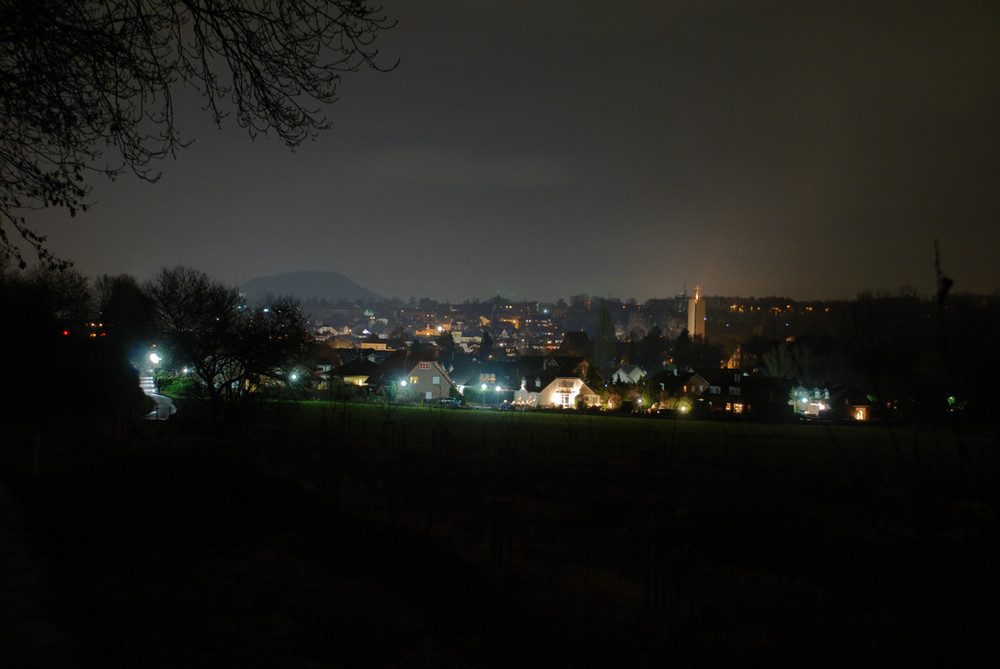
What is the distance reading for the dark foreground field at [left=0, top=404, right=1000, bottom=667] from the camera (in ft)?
16.0

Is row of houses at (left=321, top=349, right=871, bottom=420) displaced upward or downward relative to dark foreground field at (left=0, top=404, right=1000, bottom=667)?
upward

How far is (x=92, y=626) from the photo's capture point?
5484 millimetres

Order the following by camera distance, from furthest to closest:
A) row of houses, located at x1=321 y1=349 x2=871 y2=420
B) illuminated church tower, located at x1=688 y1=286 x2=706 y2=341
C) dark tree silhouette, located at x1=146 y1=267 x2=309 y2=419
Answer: illuminated church tower, located at x1=688 y1=286 x2=706 y2=341 < row of houses, located at x1=321 y1=349 x2=871 y2=420 < dark tree silhouette, located at x1=146 y1=267 x2=309 y2=419

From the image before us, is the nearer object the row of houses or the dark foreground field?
the dark foreground field

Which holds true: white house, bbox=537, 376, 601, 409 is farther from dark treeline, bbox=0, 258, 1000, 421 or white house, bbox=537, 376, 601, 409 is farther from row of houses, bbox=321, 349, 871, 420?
dark treeline, bbox=0, 258, 1000, 421

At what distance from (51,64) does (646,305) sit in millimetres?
170107

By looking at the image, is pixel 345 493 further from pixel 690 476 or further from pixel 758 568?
pixel 690 476

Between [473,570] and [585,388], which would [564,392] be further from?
[473,570]

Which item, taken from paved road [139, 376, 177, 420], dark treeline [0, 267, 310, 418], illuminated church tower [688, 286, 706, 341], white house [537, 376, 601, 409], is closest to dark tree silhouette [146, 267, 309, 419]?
dark treeline [0, 267, 310, 418]

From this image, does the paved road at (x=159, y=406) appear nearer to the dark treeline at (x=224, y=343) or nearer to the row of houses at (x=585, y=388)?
the dark treeline at (x=224, y=343)

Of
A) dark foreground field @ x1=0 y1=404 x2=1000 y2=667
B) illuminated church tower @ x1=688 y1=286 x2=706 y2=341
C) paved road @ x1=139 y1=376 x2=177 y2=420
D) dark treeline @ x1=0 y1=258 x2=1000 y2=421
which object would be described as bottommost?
dark foreground field @ x1=0 y1=404 x2=1000 y2=667

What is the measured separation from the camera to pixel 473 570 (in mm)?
9508

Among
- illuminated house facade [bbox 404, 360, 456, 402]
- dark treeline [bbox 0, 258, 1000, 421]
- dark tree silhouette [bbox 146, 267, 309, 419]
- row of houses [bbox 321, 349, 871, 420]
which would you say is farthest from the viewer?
illuminated house facade [bbox 404, 360, 456, 402]

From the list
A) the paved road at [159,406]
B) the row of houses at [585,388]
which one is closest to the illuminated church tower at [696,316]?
the row of houses at [585,388]
